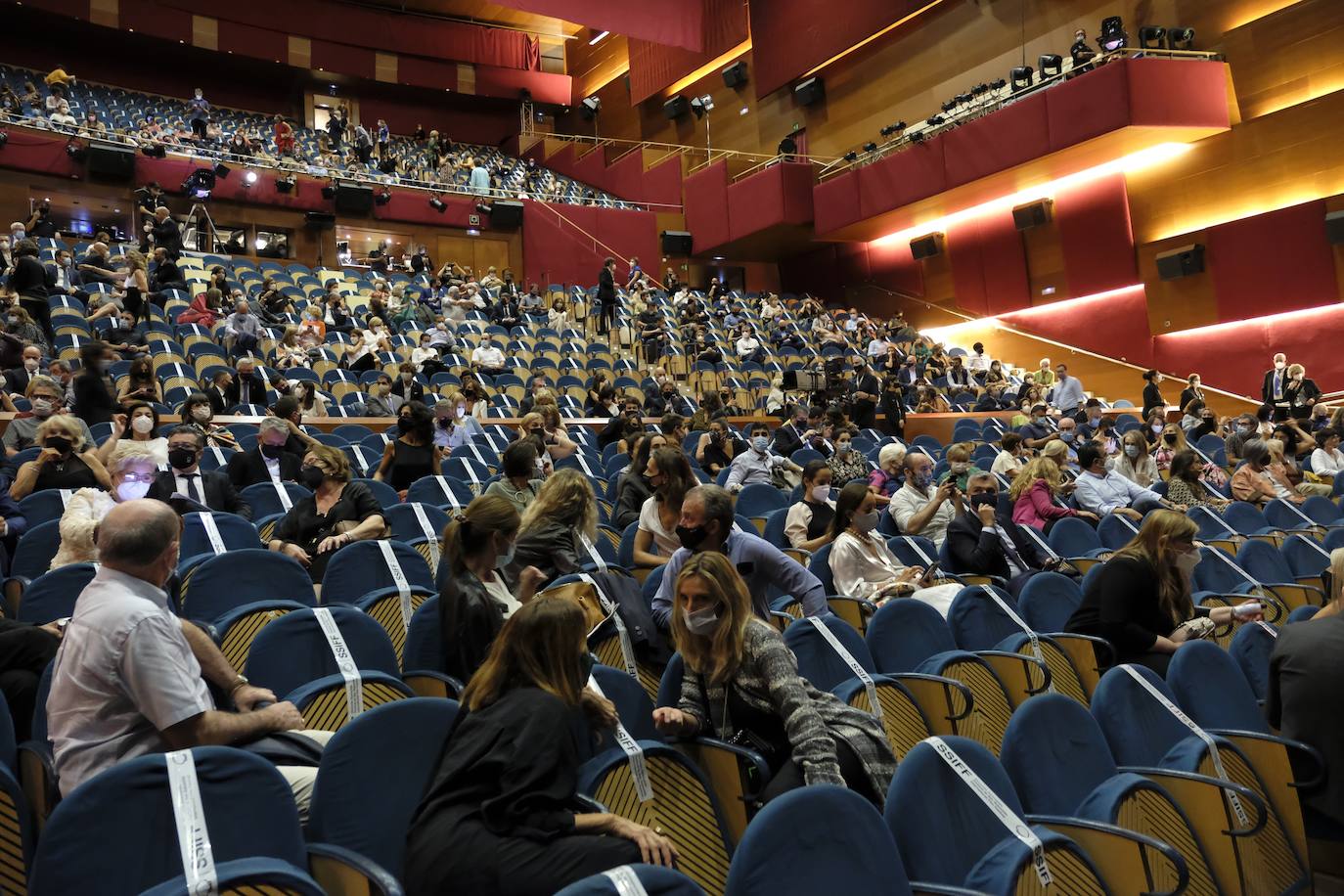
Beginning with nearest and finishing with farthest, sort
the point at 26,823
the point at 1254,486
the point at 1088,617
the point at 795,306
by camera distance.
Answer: the point at 26,823, the point at 1088,617, the point at 1254,486, the point at 795,306

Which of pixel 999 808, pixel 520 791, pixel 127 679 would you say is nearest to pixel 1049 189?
pixel 999 808

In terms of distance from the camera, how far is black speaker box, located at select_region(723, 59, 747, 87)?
18.9m

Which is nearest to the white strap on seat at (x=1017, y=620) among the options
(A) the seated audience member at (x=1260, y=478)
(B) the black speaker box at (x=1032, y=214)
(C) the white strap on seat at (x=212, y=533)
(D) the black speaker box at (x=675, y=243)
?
(C) the white strap on seat at (x=212, y=533)

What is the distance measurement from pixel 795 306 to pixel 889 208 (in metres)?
2.27

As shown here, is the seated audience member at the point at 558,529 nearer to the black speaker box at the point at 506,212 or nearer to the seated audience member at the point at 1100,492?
the seated audience member at the point at 1100,492

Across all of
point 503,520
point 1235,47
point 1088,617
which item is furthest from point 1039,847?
point 1235,47

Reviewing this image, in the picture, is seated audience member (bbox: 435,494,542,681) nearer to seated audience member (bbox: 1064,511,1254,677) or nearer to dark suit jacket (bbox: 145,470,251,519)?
dark suit jacket (bbox: 145,470,251,519)

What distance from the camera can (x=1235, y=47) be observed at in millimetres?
11594

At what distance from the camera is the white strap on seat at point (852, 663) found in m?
2.57

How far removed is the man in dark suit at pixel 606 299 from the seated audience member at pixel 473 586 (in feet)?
33.2

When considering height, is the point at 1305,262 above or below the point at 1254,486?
above

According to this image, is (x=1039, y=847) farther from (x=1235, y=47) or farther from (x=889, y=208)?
(x=889, y=208)

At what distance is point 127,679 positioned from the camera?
5.75ft

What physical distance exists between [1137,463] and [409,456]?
16.5ft
